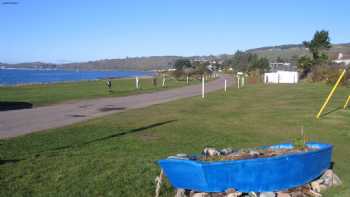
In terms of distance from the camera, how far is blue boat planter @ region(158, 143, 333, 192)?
732cm

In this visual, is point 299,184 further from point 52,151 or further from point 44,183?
point 52,151

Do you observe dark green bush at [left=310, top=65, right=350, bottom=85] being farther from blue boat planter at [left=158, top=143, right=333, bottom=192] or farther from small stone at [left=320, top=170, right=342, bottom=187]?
blue boat planter at [left=158, top=143, right=333, bottom=192]

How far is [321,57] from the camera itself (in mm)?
67062

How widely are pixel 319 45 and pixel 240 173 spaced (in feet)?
207

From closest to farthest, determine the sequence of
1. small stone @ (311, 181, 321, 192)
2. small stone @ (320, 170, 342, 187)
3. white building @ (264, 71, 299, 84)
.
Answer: small stone @ (311, 181, 321, 192), small stone @ (320, 170, 342, 187), white building @ (264, 71, 299, 84)

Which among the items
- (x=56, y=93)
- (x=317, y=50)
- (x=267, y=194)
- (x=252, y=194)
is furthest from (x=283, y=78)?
(x=252, y=194)

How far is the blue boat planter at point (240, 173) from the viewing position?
7324 mm

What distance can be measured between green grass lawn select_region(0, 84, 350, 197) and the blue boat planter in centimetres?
75

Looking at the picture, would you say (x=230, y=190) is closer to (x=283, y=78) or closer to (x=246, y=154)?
(x=246, y=154)

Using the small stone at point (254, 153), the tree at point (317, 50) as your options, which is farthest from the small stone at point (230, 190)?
the tree at point (317, 50)

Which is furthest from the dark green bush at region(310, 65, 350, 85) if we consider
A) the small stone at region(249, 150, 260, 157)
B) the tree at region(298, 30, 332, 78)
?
the small stone at region(249, 150, 260, 157)

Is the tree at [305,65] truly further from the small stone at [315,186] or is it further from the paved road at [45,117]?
the small stone at [315,186]

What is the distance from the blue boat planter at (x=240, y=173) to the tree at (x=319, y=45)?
6112 cm

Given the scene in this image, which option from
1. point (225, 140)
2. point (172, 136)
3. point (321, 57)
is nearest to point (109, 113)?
point (172, 136)
